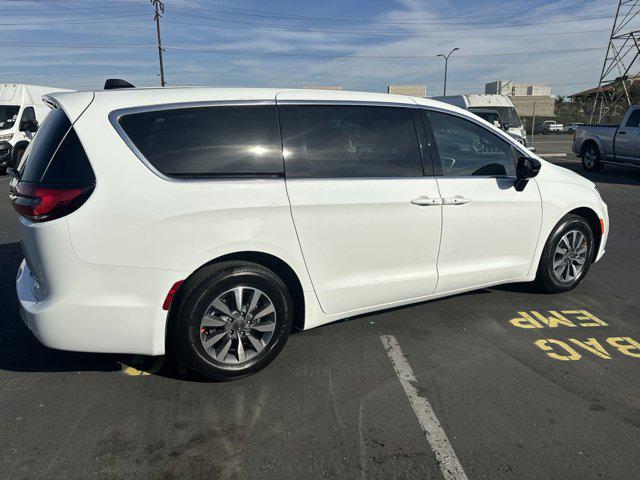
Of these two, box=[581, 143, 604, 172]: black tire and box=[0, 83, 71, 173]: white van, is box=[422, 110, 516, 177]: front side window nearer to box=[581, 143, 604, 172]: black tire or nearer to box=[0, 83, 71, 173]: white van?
box=[581, 143, 604, 172]: black tire

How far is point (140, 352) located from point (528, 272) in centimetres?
330

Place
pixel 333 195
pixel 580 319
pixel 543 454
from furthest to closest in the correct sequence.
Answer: pixel 580 319
pixel 333 195
pixel 543 454

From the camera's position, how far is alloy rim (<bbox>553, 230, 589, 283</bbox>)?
4605 mm

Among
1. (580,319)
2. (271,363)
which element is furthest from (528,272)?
(271,363)

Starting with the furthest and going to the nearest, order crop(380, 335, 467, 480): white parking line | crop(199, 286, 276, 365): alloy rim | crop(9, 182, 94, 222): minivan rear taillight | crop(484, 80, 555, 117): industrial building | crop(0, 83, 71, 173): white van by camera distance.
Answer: crop(484, 80, 555, 117): industrial building → crop(0, 83, 71, 173): white van → crop(199, 286, 276, 365): alloy rim → crop(9, 182, 94, 222): minivan rear taillight → crop(380, 335, 467, 480): white parking line

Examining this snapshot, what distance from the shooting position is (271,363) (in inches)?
137

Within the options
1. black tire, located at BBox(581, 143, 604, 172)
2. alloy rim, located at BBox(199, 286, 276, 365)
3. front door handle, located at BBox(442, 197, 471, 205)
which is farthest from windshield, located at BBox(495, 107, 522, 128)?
alloy rim, located at BBox(199, 286, 276, 365)

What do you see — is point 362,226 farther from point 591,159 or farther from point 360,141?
point 591,159

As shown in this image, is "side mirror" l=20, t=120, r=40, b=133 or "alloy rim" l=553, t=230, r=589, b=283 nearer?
"alloy rim" l=553, t=230, r=589, b=283

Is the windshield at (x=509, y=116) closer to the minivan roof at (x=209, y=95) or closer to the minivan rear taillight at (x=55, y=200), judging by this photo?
the minivan roof at (x=209, y=95)

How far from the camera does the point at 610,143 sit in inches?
544

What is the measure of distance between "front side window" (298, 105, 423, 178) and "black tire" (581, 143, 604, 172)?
13.0 meters

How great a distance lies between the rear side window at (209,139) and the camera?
2.90 m

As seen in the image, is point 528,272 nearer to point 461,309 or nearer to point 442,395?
point 461,309
